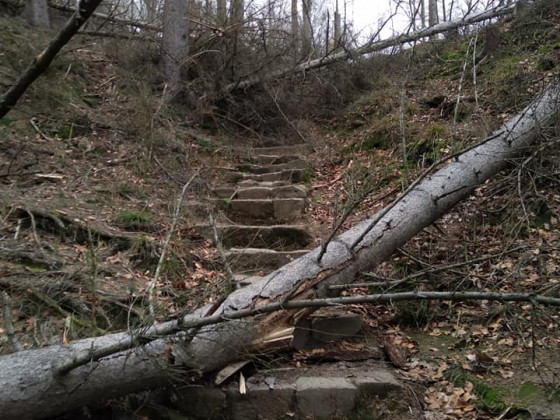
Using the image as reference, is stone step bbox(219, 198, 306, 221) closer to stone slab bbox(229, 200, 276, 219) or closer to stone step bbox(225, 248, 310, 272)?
stone slab bbox(229, 200, 276, 219)

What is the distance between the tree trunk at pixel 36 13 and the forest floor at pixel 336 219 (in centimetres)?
113

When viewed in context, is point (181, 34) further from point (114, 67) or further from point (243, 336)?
point (243, 336)

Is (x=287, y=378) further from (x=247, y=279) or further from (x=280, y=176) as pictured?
(x=280, y=176)

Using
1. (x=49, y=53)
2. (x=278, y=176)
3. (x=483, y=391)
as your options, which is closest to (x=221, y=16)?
(x=278, y=176)

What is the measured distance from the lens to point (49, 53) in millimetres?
2475

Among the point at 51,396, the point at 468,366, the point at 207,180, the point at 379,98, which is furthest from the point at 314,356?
the point at 379,98

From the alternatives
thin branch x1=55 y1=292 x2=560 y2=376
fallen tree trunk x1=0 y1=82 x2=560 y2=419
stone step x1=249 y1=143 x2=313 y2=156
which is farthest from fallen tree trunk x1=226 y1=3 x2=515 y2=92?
thin branch x1=55 y1=292 x2=560 y2=376

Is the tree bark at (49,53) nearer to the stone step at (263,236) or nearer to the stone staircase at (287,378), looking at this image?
the stone staircase at (287,378)

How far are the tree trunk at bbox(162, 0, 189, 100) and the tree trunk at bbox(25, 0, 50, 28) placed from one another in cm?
243

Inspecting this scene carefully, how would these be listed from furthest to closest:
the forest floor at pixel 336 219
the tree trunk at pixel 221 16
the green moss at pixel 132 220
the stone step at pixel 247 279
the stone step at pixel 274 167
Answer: the tree trunk at pixel 221 16
the stone step at pixel 274 167
the green moss at pixel 132 220
the stone step at pixel 247 279
the forest floor at pixel 336 219

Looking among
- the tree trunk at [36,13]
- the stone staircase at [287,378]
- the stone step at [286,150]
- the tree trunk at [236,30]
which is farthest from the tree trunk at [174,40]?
the stone staircase at [287,378]

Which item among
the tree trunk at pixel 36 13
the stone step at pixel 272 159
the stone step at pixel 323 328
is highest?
the tree trunk at pixel 36 13

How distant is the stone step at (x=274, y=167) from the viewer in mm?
6875

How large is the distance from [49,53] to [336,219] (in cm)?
235
